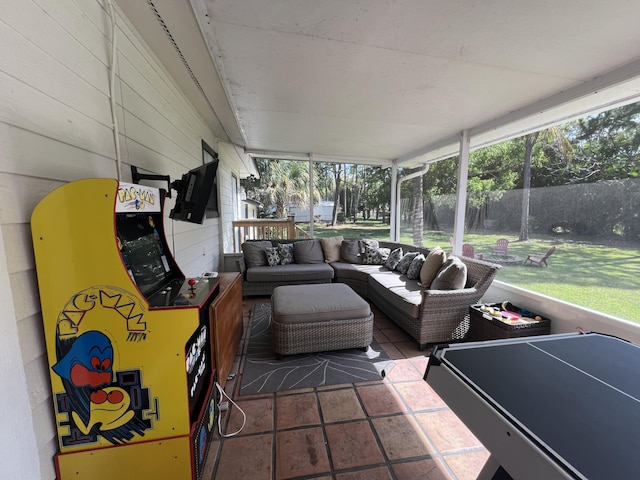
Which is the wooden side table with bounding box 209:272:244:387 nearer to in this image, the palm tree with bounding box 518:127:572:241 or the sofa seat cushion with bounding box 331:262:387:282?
the sofa seat cushion with bounding box 331:262:387:282

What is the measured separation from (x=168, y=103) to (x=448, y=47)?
7.62 feet

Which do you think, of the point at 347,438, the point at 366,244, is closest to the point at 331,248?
the point at 366,244

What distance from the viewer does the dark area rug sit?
200 cm

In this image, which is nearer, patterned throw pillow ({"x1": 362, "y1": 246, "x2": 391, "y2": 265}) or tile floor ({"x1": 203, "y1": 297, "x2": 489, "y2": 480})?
tile floor ({"x1": 203, "y1": 297, "x2": 489, "y2": 480})

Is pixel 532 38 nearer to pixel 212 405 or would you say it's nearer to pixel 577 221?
pixel 577 221

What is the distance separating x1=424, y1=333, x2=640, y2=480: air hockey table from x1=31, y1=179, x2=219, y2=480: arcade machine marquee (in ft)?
3.97

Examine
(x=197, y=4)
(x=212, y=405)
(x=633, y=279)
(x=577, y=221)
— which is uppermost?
(x=197, y=4)

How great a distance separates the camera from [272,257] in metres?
4.18

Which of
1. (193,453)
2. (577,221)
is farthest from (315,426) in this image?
(577,221)

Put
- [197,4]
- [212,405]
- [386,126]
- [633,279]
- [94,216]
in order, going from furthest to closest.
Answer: [386,126] < [633,279] < [212,405] < [197,4] < [94,216]

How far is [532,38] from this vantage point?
1600 mm

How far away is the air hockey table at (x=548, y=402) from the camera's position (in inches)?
26.7

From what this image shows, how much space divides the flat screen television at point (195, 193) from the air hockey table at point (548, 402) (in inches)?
65.0

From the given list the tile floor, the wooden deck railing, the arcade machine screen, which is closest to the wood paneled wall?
the arcade machine screen
